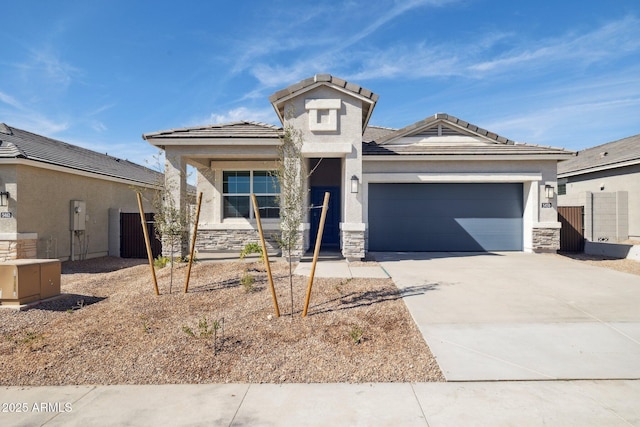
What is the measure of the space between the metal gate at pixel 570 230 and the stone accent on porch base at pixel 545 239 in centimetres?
138

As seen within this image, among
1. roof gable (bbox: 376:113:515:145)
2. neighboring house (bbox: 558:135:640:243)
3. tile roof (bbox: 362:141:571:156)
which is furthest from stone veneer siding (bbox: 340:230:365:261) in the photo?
neighboring house (bbox: 558:135:640:243)

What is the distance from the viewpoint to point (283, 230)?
247 inches

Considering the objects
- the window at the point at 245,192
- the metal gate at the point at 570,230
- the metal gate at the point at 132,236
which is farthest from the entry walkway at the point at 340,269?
the metal gate at the point at 570,230

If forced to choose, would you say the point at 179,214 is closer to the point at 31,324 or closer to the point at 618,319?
the point at 31,324

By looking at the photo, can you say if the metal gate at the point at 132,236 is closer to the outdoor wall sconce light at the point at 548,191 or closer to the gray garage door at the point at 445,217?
the gray garage door at the point at 445,217

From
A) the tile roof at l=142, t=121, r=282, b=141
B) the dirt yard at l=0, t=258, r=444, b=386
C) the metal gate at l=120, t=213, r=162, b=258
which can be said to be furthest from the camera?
the metal gate at l=120, t=213, r=162, b=258

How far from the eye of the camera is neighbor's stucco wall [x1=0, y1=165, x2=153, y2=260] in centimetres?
1054

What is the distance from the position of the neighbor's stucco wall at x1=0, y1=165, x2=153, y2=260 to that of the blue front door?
600cm

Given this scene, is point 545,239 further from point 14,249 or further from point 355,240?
point 14,249

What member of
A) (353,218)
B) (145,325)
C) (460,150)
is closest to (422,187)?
(460,150)

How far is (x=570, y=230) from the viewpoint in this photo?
13242 millimetres

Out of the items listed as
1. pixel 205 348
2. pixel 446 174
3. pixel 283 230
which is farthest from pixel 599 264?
pixel 205 348

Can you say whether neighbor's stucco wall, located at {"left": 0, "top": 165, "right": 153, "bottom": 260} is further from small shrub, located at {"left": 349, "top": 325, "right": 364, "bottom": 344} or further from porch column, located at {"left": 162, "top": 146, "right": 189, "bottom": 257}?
small shrub, located at {"left": 349, "top": 325, "right": 364, "bottom": 344}

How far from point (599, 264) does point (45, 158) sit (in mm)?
17169
